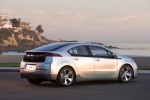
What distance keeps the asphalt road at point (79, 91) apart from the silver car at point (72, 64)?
0.32m

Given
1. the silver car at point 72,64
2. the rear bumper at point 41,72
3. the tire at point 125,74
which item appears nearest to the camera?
the rear bumper at point 41,72

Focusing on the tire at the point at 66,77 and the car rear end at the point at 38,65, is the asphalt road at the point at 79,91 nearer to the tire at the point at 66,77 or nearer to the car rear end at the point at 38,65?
the tire at the point at 66,77

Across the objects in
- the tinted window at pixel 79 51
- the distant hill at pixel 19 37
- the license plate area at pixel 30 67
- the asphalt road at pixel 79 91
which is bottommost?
the asphalt road at pixel 79 91

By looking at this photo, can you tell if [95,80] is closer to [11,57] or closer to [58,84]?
[58,84]

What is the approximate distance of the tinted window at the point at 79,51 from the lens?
13964 mm

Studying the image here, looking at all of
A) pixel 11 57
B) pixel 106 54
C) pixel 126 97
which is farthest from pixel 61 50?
pixel 11 57

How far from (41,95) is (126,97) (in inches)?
87.3

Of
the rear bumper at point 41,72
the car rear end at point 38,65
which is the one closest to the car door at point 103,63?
the car rear end at point 38,65

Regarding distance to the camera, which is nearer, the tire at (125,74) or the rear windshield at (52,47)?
the rear windshield at (52,47)

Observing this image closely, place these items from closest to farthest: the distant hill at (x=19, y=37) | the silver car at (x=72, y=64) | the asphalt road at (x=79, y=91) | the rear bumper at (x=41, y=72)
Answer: the asphalt road at (x=79, y=91)
the rear bumper at (x=41, y=72)
the silver car at (x=72, y=64)
the distant hill at (x=19, y=37)

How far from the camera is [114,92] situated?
483 inches

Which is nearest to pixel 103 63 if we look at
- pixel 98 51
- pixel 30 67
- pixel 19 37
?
pixel 98 51

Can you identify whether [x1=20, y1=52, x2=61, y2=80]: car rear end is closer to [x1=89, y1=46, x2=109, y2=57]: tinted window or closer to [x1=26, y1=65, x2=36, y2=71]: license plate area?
[x1=26, y1=65, x2=36, y2=71]: license plate area

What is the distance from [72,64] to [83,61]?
1.57 ft
